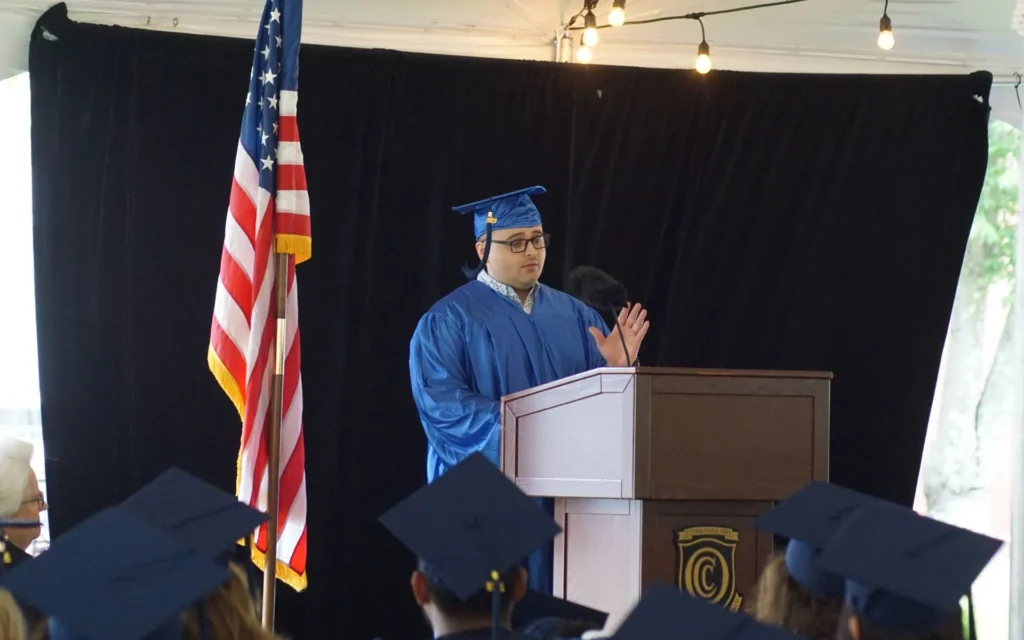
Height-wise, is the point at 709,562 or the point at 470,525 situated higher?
the point at 470,525

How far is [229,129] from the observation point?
5.43m

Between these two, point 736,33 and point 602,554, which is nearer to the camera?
point 602,554

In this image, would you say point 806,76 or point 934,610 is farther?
point 806,76

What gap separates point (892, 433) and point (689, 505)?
2558 millimetres

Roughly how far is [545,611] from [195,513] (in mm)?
777

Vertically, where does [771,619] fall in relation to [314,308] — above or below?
below

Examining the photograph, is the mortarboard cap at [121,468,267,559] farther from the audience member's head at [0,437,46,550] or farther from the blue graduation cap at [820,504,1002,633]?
the audience member's head at [0,437,46,550]

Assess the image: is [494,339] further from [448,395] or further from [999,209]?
[999,209]

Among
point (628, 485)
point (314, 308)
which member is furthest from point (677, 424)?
point (314, 308)

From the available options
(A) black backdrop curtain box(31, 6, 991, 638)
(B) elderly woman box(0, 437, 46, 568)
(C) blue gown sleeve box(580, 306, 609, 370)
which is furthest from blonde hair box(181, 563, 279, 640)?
(A) black backdrop curtain box(31, 6, 991, 638)

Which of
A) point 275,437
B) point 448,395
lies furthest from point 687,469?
point 275,437

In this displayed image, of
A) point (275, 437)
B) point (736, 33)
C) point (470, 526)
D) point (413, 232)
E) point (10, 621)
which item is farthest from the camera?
point (736, 33)

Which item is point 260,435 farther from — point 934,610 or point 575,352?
point 934,610

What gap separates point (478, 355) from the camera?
15.5ft
